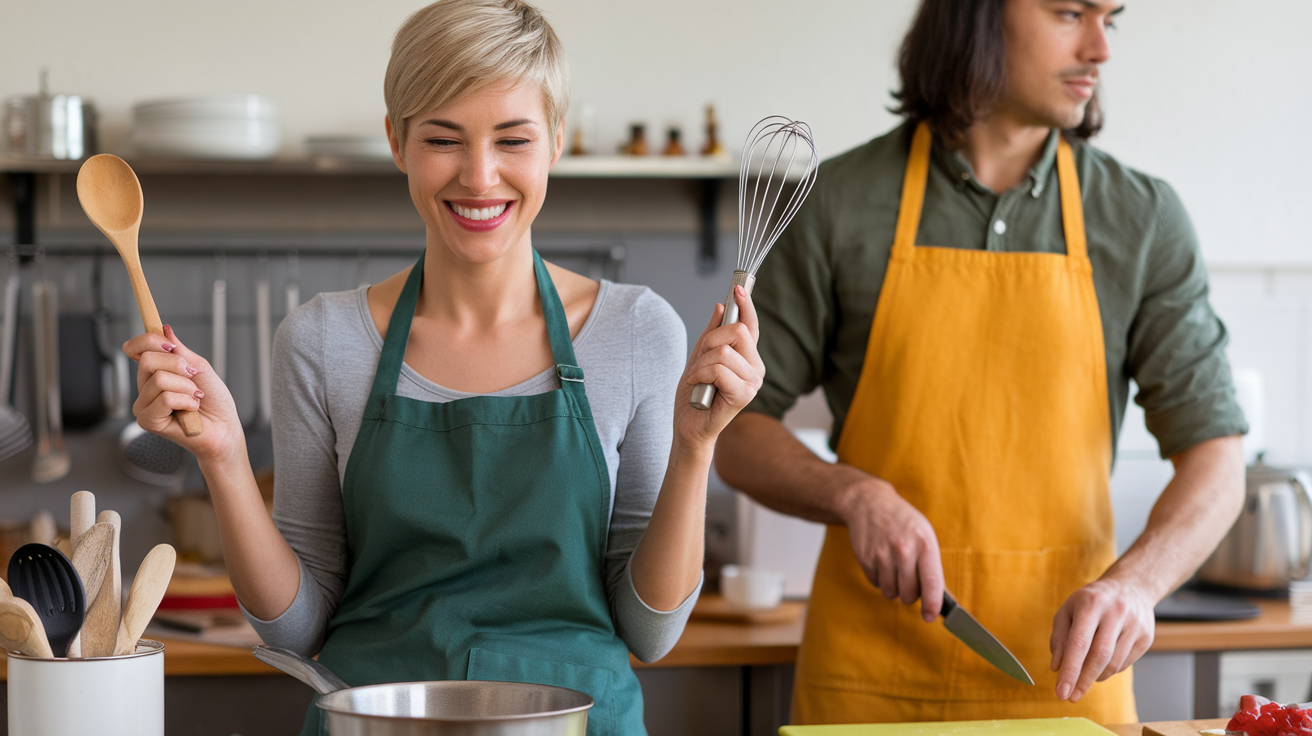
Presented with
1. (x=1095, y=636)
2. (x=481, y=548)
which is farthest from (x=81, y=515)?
(x=1095, y=636)

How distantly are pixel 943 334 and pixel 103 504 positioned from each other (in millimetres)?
1835

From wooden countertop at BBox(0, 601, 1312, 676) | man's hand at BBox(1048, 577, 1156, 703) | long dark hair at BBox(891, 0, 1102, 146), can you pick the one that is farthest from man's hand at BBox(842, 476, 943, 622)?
wooden countertop at BBox(0, 601, 1312, 676)

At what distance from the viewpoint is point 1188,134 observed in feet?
8.24

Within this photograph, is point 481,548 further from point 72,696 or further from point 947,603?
point 947,603

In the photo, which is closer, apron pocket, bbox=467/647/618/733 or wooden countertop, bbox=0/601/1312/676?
apron pocket, bbox=467/647/618/733

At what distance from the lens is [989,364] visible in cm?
139

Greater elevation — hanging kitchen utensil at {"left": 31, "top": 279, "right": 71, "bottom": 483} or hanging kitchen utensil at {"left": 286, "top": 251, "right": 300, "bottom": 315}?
hanging kitchen utensil at {"left": 286, "top": 251, "right": 300, "bottom": 315}

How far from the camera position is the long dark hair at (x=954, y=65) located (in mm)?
1369

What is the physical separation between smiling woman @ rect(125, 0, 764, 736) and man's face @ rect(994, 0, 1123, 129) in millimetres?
570

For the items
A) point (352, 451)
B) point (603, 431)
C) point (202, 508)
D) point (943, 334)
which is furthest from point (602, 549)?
point (202, 508)

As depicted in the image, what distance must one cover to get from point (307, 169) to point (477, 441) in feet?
4.75

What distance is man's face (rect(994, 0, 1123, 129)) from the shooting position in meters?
1.34

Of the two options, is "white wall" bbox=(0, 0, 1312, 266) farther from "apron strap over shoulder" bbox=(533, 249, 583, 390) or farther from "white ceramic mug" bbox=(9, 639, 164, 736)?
"white ceramic mug" bbox=(9, 639, 164, 736)

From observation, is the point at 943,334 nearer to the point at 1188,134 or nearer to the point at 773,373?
the point at 773,373
